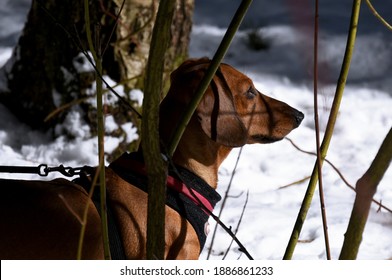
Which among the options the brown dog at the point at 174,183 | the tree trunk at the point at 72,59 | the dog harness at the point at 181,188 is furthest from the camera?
the tree trunk at the point at 72,59

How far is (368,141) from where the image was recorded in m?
4.49

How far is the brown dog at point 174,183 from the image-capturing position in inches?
72.8

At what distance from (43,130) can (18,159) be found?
0.35 m

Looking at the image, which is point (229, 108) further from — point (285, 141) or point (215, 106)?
point (285, 141)

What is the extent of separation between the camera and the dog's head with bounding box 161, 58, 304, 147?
211 centimetres

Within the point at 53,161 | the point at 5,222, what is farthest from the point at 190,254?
the point at 53,161

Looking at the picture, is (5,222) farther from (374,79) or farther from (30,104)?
(374,79)

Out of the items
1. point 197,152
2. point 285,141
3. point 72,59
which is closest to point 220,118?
point 197,152

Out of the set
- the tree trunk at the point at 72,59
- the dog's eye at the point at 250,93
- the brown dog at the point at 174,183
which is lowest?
the brown dog at the point at 174,183

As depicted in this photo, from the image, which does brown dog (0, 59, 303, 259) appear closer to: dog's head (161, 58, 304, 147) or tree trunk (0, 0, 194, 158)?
dog's head (161, 58, 304, 147)

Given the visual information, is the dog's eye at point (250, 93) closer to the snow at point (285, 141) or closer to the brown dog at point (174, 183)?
the brown dog at point (174, 183)

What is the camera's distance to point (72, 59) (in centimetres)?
407

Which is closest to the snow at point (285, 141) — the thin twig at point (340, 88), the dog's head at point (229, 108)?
the thin twig at point (340, 88)

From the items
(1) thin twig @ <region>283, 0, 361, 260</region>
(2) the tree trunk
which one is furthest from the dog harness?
(2) the tree trunk
